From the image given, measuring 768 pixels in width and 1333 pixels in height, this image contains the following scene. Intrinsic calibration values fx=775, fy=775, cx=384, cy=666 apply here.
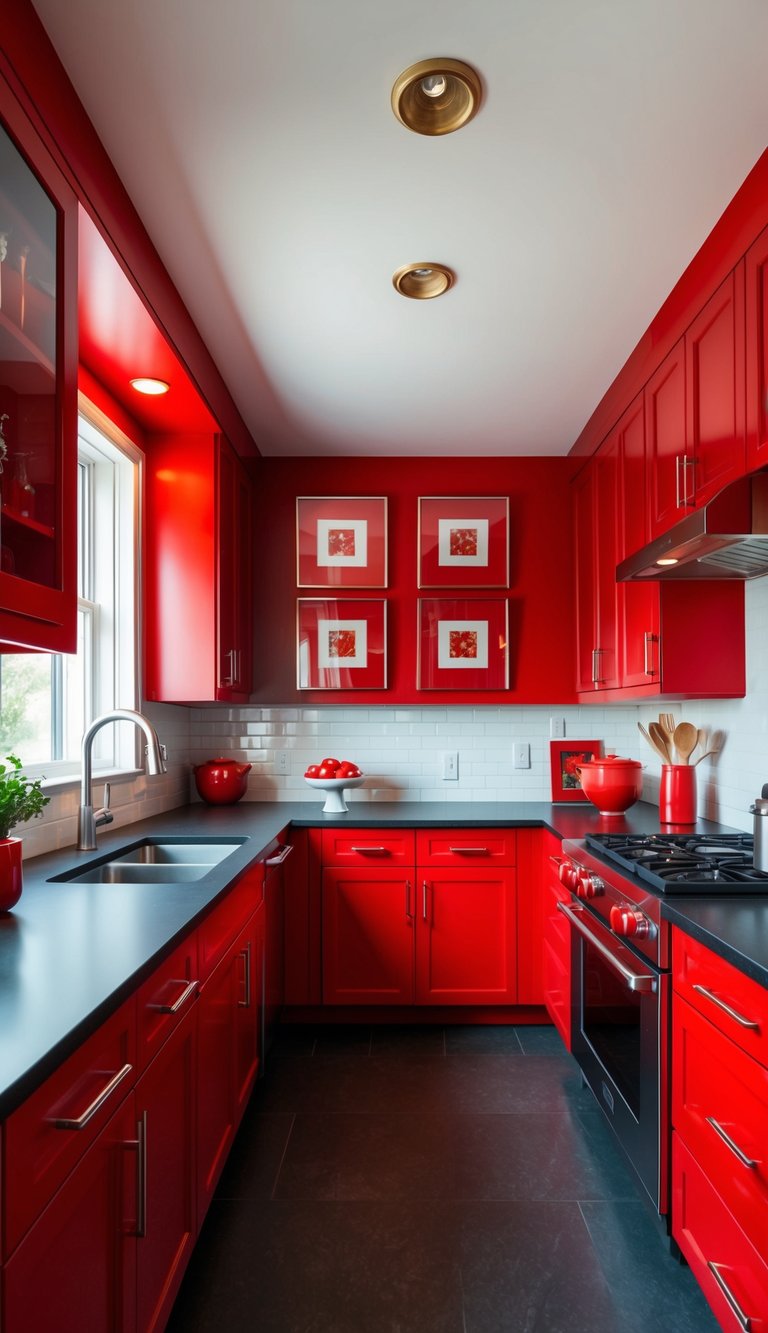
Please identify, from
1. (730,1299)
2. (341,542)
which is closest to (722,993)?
(730,1299)

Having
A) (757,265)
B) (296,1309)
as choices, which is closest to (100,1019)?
(296,1309)

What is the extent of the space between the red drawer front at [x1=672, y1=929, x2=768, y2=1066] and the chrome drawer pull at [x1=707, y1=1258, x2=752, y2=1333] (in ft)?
1.47

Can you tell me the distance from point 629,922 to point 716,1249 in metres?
0.65

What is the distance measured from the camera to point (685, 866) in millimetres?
1996

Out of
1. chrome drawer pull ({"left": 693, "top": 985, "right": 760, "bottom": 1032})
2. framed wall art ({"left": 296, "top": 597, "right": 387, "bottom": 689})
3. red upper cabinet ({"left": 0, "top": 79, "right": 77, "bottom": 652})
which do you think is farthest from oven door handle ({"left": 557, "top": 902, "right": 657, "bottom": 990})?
red upper cabinet ({"left": 0, "top": 79, "right": 77, "bottom": 652})

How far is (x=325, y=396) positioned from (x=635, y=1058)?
8.00ft

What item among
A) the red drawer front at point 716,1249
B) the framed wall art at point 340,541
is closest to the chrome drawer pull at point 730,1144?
the red drawer front at point 716,1249

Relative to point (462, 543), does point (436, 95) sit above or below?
above

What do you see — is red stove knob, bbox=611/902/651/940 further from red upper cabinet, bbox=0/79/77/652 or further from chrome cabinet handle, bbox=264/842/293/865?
red upper cabinet, bbox=0/79/77/652

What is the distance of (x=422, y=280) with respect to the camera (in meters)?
2.21

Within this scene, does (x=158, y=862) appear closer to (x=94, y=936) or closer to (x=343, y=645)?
(x=94, y=936)

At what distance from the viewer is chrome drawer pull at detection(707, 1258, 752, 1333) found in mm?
1351

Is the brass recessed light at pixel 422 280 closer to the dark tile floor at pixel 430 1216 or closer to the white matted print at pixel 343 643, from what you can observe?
the white matted print at pixel 343 643

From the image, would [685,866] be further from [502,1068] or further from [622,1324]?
[502,1068]
